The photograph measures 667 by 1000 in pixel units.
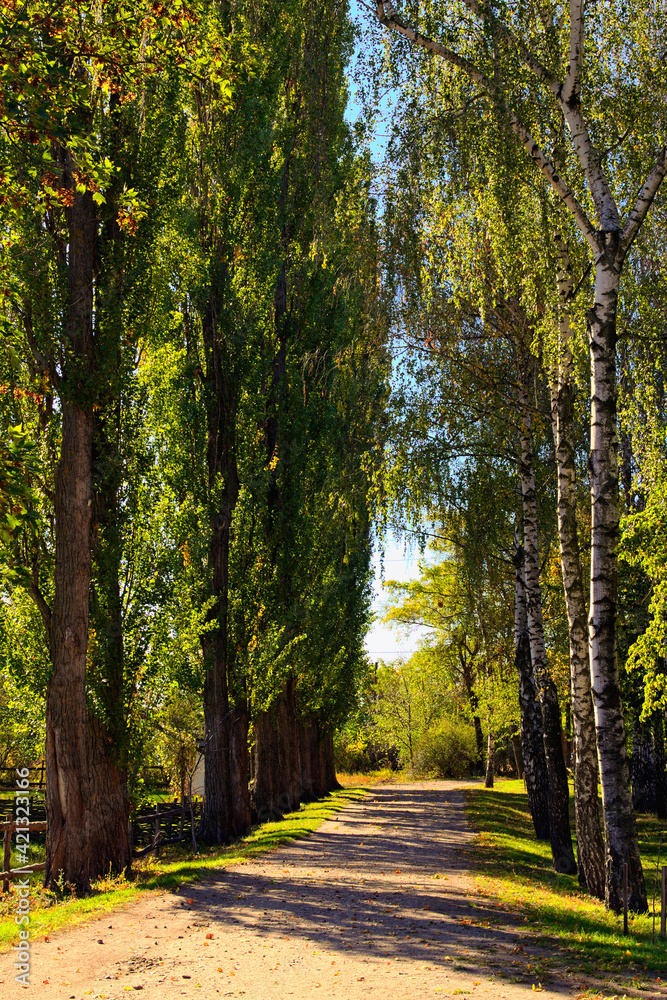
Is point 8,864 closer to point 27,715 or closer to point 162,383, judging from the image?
point 27,715

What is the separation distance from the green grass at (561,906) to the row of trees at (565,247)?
1.79ft

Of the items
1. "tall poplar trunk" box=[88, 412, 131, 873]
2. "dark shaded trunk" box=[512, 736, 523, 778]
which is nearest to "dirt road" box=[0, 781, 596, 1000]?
"tall poplar trunk" box=[88, 412, 131, 873]

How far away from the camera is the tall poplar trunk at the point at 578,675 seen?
35.0 ft

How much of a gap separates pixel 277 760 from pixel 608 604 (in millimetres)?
15422

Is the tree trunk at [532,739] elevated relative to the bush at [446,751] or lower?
elevated

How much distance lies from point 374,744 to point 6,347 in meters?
50.1

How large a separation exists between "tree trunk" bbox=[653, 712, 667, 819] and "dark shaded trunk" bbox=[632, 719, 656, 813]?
181 mm

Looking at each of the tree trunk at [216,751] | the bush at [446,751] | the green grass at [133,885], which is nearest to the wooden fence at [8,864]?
the green grass at [133,885]

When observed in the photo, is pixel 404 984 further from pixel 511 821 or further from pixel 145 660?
pixel 511 821

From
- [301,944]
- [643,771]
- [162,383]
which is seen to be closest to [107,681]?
[162,383]

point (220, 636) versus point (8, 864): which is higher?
point (220, 636)

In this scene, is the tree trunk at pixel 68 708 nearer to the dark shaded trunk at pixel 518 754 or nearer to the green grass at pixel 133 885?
the green grass at pixel 133 885

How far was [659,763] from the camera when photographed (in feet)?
78.1

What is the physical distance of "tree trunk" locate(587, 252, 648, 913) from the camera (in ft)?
29.5
